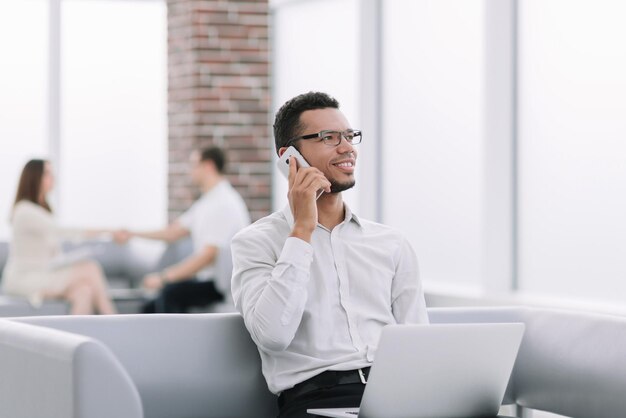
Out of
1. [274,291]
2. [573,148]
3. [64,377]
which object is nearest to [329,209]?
[274,291]

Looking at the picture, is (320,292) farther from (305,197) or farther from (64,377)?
(64,377)

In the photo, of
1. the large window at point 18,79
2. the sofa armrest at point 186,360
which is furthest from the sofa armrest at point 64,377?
the large window at point 18,79

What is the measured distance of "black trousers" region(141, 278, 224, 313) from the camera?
7.27m

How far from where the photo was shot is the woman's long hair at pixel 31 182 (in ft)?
23.6

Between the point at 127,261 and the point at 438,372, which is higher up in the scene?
the point at 438,372

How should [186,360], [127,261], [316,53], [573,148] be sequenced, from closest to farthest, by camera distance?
[186,360]
[573,148]
[127,261]
[316,53]

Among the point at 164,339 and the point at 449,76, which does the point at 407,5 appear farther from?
the point at 164,339

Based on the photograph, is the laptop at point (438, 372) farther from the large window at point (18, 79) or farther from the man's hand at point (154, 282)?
the large window at point (18, 79)

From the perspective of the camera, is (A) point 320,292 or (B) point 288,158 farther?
(B) point 288,158

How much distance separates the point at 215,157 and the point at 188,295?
3.00ft

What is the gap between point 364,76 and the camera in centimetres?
739

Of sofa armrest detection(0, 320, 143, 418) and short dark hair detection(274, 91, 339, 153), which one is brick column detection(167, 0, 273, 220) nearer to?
short dark hair detection(274, 91, 339, 153)

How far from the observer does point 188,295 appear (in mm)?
7277

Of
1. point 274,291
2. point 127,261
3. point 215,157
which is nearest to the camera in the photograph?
point 274,291
